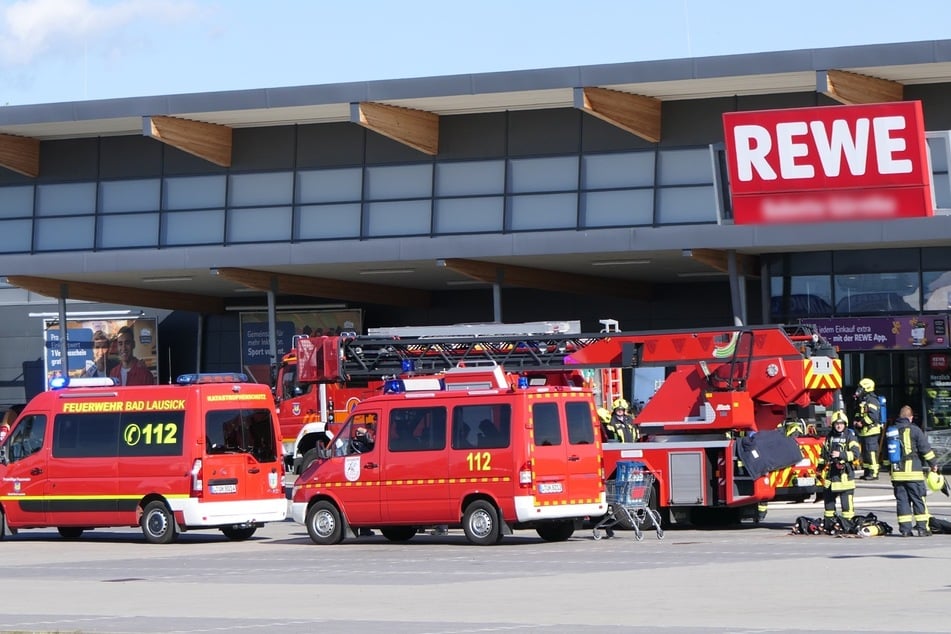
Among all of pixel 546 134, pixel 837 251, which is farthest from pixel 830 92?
pixel 546 134

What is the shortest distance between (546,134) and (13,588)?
71.2ft

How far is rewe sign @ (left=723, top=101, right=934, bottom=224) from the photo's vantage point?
1081 inches

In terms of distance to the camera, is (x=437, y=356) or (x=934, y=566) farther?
(x=437, y=356)

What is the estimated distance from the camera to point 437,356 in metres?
26.4

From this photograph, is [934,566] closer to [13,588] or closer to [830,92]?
[13,588]

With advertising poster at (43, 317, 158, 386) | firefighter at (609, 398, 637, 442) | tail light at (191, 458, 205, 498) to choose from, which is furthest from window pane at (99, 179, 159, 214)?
tail light at (191, 458, 205, 498)

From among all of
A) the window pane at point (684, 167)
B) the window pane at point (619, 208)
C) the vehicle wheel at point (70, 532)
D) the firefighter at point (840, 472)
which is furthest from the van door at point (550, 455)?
the window pane at point (684, 167)

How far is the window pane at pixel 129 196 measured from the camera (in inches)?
1523

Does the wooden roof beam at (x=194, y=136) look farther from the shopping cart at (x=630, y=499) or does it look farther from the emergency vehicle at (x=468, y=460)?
the shopping cart at (x=630, y=499)

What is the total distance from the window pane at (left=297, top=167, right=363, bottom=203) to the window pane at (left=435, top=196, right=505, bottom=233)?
2124 mm

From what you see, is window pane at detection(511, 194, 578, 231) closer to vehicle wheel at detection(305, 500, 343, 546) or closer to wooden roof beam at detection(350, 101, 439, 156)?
wooden roof beam at detection(350, 101, 439, 156)

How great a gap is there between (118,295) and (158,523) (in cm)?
1971

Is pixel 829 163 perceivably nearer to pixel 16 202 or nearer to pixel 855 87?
pixel 855 87

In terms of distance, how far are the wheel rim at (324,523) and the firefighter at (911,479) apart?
24.0 ft
